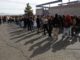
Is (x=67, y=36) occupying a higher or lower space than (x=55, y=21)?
lower

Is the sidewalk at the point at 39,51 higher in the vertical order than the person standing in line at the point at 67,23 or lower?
lower

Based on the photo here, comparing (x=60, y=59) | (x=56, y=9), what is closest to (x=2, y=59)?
(x=60, y=59)

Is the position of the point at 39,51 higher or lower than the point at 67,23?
lower

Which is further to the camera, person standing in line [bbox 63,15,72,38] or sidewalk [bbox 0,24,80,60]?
person standing in line [bbox 63,15,72,38]

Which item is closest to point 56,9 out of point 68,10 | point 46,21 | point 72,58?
point 68,10

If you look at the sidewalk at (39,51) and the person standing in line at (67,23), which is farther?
the person standing in line at (67,23)

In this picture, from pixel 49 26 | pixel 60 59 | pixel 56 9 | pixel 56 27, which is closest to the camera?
pixel 60 59

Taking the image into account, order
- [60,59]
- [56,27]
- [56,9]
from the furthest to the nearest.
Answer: [56,9] < [56,27] < [60,59]

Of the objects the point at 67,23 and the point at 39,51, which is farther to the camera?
the point at 67,23

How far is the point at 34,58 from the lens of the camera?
10234 mm

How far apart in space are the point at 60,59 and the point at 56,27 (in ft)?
23.6

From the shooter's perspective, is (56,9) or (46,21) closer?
(46,21)

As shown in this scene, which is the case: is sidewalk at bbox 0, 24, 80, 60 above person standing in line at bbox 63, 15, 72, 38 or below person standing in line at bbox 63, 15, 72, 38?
below

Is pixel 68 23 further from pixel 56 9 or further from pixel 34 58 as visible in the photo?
pixel 56 9
